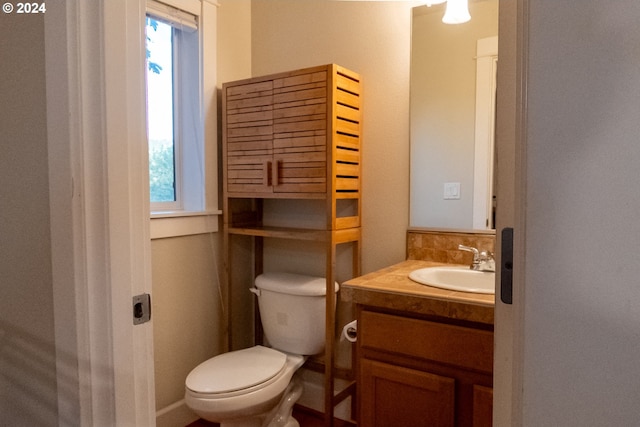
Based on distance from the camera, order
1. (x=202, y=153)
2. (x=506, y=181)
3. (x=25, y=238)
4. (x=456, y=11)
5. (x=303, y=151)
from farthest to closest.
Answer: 1. (x=202, y=153)
2. (x=303, y=151)
3. (x=456, y=11)
4. (x=25, y=238)
5. (x=506, y=181)

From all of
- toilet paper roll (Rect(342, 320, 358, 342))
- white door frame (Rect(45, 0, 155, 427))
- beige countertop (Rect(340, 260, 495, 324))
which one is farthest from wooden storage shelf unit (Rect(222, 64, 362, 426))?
white door frame (Rect(45, 0, 155, 427))

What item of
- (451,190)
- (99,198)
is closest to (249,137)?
(451,190)

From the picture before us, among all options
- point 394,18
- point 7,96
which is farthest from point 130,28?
point 394,18

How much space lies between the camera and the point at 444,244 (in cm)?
189

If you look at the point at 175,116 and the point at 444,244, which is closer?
the point at 444,244

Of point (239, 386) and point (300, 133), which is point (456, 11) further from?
point (239, 386)

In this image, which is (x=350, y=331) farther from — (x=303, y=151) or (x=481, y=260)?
(x=303, y=151)

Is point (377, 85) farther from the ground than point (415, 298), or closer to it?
farther from the ground

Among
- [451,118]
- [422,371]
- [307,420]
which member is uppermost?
[451,118]

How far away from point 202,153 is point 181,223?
1.22ft

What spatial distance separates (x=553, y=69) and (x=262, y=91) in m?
1.80

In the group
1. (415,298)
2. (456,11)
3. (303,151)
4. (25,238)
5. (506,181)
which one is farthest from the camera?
(303,151)

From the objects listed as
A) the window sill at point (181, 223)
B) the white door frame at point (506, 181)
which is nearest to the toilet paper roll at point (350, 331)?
the window sill at point (181, 223)

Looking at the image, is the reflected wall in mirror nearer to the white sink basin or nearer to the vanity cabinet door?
the white sink basin
